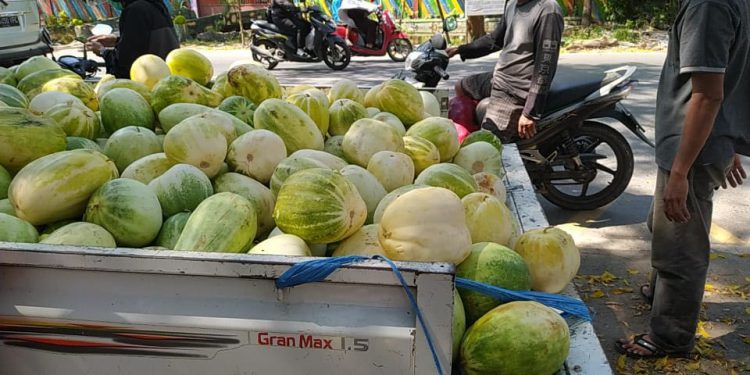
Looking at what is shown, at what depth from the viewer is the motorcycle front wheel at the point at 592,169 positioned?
493cm

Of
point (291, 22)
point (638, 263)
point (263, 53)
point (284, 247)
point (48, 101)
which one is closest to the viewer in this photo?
point (284, 247)

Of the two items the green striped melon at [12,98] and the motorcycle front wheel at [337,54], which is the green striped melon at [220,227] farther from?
the motorcycle front wheel at [337,54]

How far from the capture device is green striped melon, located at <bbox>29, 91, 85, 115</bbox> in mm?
2830

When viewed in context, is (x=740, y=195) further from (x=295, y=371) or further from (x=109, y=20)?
(x=109, y=20)

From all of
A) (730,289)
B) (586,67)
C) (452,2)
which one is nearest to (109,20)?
(452,2)

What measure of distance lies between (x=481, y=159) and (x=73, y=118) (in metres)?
1.96

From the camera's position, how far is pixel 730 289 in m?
3.88

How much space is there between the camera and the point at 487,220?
2166 millimetres

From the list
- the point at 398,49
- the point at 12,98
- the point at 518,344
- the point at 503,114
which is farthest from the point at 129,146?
the point at 398,49

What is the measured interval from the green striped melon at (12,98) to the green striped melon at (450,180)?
6.53 ft

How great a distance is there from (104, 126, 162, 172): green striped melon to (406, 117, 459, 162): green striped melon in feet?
4.20

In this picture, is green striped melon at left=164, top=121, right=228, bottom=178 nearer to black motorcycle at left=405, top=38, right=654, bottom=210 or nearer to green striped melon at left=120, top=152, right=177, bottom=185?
green striped melon at left=120, top=152, right=177, bottom=185

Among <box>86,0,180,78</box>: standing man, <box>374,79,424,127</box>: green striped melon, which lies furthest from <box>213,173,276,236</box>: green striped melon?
<box>86,0,180,78</box>: standing man

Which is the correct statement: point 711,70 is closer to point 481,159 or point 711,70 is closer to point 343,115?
point 481,159
